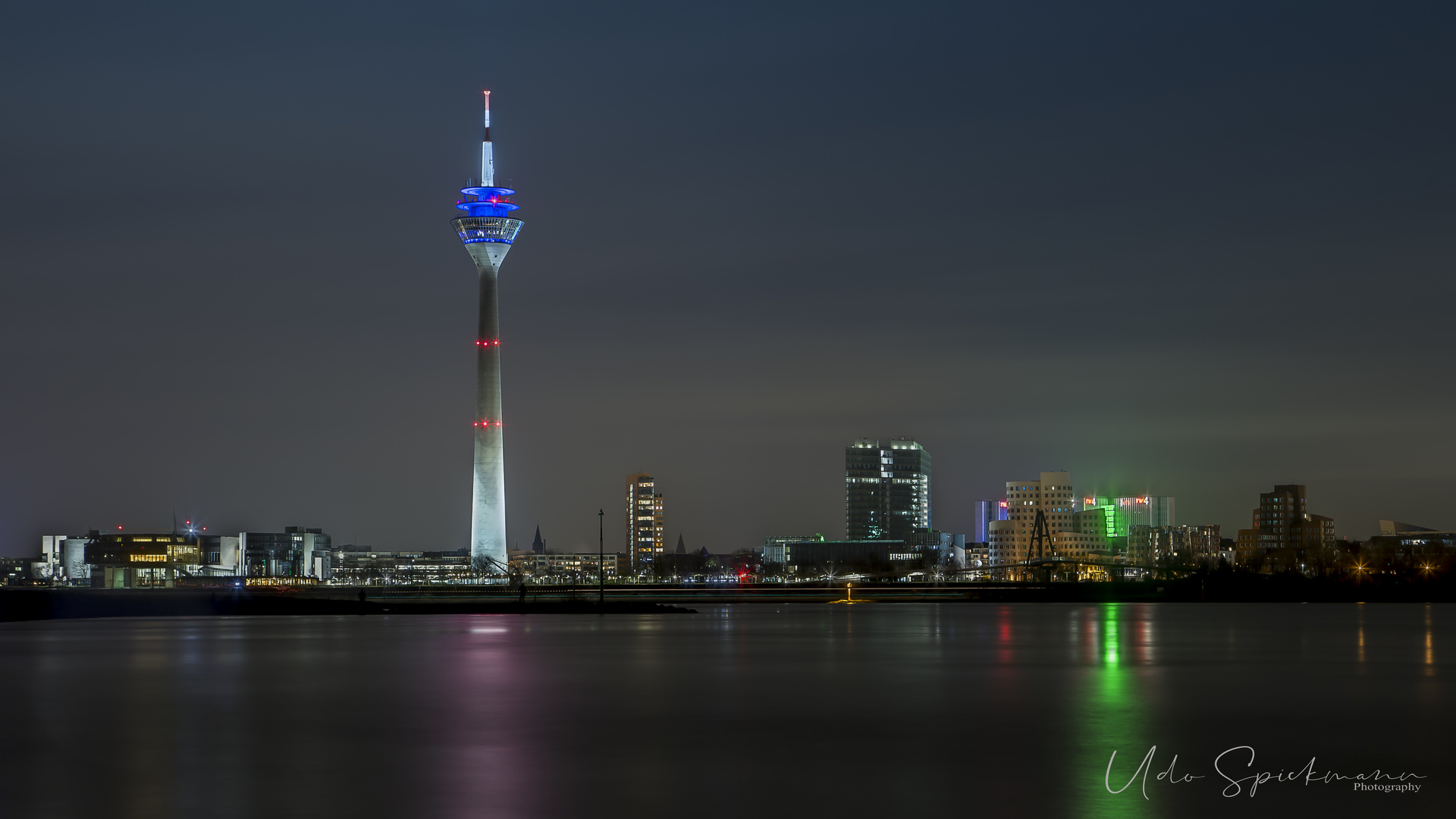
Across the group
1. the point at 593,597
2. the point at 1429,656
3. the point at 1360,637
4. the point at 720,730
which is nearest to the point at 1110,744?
the point at 720,730

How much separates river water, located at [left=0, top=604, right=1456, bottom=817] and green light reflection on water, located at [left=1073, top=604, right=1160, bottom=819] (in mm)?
84

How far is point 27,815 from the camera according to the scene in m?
15.0

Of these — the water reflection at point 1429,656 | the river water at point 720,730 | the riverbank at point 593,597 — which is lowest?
the riverbank at point 593,597

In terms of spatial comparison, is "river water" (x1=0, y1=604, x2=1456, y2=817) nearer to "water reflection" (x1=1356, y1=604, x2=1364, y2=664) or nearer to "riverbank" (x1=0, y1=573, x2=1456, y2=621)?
"water reflection" (x1=1356, y1=604, x2=1364, y2=664)

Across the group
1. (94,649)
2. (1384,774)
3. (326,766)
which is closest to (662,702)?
(326,766)

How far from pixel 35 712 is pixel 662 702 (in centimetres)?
1127

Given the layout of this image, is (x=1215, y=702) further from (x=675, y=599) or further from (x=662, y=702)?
(x=675, y=599)

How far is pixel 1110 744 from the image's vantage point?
801 inches

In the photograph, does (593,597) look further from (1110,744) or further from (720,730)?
(1110,744)

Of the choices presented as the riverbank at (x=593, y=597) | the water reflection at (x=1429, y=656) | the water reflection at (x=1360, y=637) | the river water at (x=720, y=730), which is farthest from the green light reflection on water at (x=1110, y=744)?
the riverbank at (x=593, y=597)

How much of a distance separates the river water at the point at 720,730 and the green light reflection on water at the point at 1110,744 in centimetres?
8

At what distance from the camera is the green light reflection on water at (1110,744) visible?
15.2m

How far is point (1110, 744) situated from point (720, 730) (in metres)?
5.94

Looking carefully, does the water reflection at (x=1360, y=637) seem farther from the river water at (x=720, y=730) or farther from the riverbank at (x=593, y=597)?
the riverbank at (x=593, y=597)
